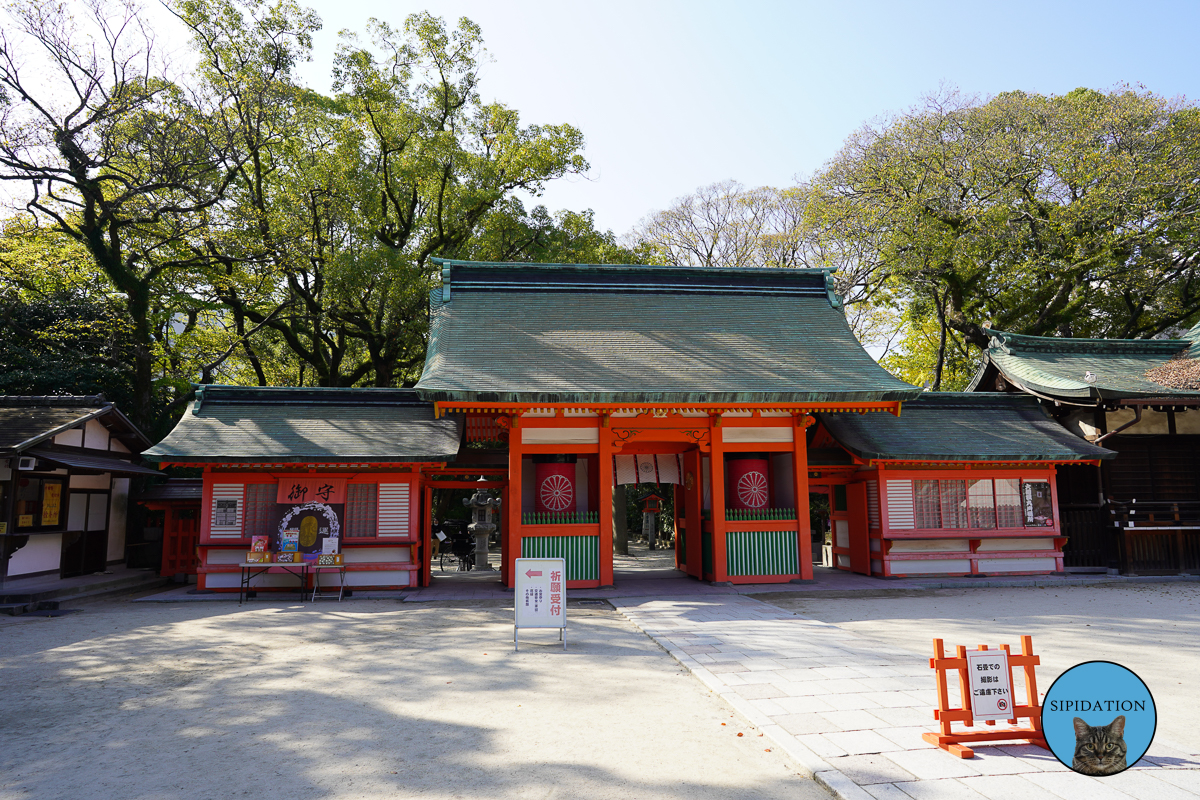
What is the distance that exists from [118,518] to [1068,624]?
20.6 meters

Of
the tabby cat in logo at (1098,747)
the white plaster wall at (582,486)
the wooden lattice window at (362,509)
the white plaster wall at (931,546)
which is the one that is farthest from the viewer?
the white plaster wall at (931,546)

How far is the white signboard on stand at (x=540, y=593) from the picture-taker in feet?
28.3

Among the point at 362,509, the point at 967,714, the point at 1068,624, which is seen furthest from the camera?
the point at 362,509

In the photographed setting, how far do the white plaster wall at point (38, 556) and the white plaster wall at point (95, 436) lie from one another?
2.14m

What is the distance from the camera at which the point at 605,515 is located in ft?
46.2

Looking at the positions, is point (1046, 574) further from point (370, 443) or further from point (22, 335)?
point (22, 335)

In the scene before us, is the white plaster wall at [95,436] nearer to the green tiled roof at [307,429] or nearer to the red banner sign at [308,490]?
the green tiled roof at [307,429]

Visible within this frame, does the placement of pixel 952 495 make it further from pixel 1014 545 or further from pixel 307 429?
pixel 307 429

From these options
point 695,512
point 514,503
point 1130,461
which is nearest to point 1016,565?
point 1130,461

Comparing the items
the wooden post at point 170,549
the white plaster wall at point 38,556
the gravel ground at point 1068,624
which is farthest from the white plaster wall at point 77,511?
the gravel ground at point 1068,624

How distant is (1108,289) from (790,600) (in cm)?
2179

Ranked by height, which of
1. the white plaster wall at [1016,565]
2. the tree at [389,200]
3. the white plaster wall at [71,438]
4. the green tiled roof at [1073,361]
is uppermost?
the tree at [389,200]

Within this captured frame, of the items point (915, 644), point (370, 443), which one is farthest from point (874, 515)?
point (370, 443)

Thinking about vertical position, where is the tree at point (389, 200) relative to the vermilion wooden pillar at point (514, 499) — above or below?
above
